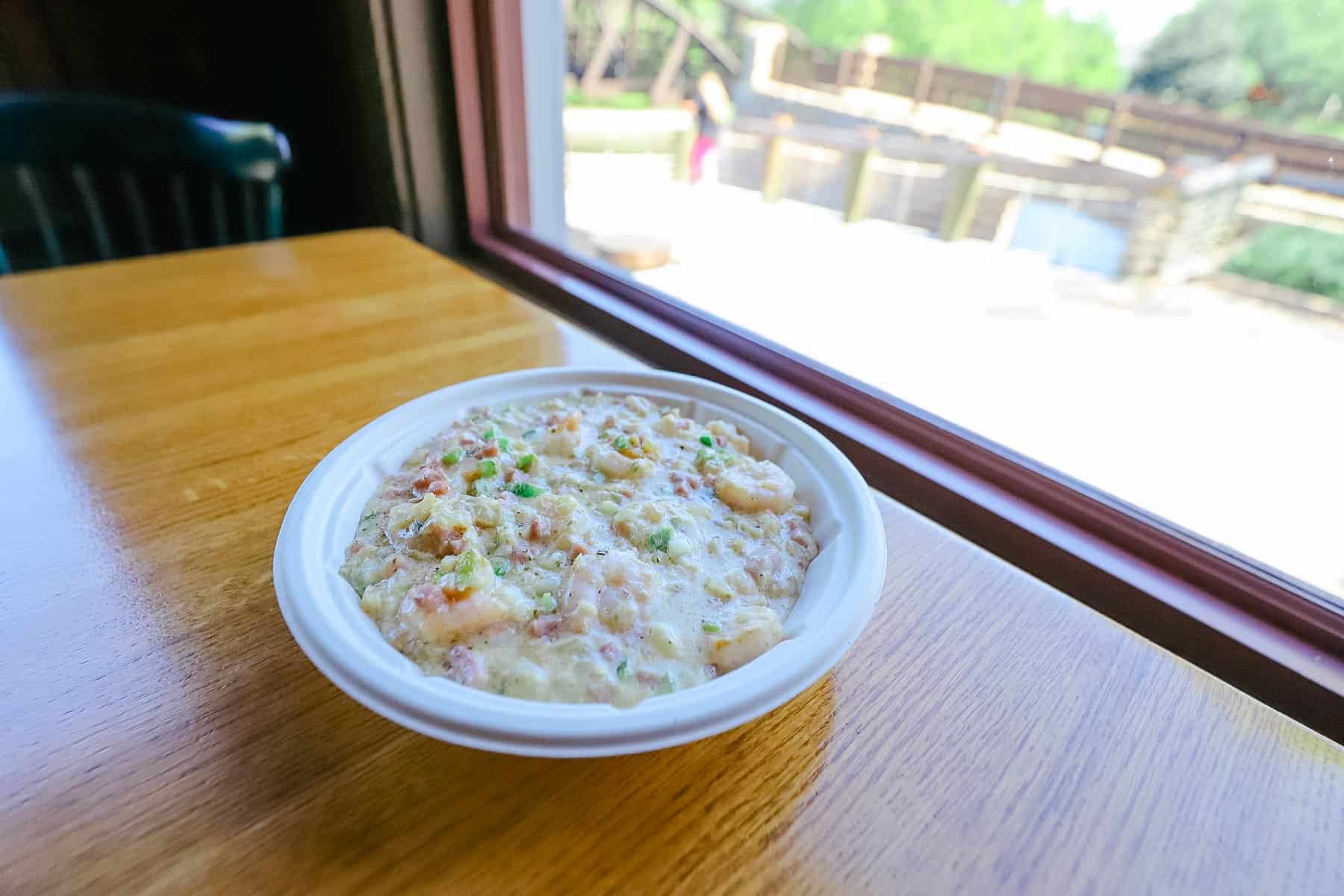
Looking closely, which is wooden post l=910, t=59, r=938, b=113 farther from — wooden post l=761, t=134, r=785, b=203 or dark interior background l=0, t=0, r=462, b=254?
dark interior background l=0, t=0, r=462, b=254

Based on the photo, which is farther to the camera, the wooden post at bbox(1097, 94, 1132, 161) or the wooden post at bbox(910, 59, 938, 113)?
the wooden post at bbox(910, 59, 938, 113)

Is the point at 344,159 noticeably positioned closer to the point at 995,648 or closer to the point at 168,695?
the point at 168,695

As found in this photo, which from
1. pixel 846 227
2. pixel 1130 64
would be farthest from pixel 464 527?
pixel 846 227

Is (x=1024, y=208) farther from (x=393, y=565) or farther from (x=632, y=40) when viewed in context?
(x=393, y=565)

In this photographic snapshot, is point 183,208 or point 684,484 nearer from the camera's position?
point 684,484

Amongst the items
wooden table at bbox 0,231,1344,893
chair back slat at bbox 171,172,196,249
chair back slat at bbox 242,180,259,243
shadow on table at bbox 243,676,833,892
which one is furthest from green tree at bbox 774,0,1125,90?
chair back slat at bbox 171,172,196,249

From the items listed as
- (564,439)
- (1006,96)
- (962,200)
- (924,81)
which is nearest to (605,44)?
(924,81)

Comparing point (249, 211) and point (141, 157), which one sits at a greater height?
point (141, 157)
